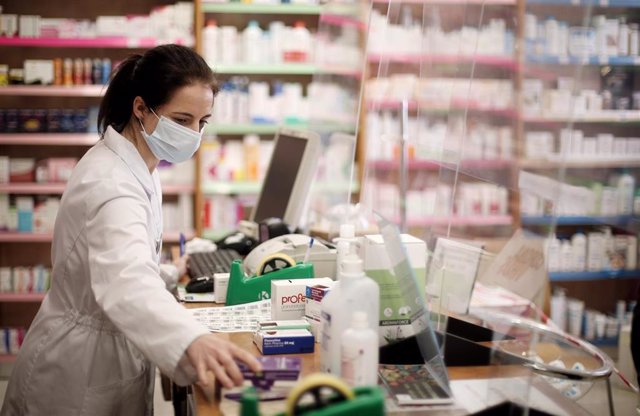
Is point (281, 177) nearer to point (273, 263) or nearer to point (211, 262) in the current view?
point (211, 262)

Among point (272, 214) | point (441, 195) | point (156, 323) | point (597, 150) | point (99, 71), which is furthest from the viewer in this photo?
point (99, 71)

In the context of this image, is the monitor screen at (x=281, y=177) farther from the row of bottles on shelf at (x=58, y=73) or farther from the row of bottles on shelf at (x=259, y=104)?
the row of bottles on shelf at (x=58, y=73)

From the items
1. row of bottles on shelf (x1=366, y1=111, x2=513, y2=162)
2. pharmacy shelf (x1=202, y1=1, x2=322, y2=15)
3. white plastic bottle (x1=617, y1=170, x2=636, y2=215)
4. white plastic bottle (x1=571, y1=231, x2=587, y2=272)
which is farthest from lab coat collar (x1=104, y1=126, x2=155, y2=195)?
white plastic bottle (x1=571, y1=231, x2=587, y2=272)

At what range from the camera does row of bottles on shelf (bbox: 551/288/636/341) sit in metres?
3.94

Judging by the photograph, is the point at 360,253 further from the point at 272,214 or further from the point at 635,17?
the point at 635,17

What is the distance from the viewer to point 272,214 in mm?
3238

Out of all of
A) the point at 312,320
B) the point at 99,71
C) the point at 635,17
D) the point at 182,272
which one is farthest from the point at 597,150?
the point at 99,71

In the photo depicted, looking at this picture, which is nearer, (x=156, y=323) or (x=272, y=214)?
(x=156, y=323)

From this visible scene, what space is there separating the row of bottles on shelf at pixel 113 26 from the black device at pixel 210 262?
2.36 metres

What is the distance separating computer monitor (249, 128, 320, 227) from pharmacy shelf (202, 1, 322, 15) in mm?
1951

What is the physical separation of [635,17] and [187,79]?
2254 mm

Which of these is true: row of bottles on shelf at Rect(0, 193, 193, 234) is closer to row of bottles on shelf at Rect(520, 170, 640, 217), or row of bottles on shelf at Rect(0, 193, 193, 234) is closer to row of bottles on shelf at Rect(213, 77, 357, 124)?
row of bottles on shelf at Rect(213, 77, 357, 124)

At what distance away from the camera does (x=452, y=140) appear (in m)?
1.92

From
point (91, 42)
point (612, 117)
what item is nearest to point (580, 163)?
point (612, 117)
